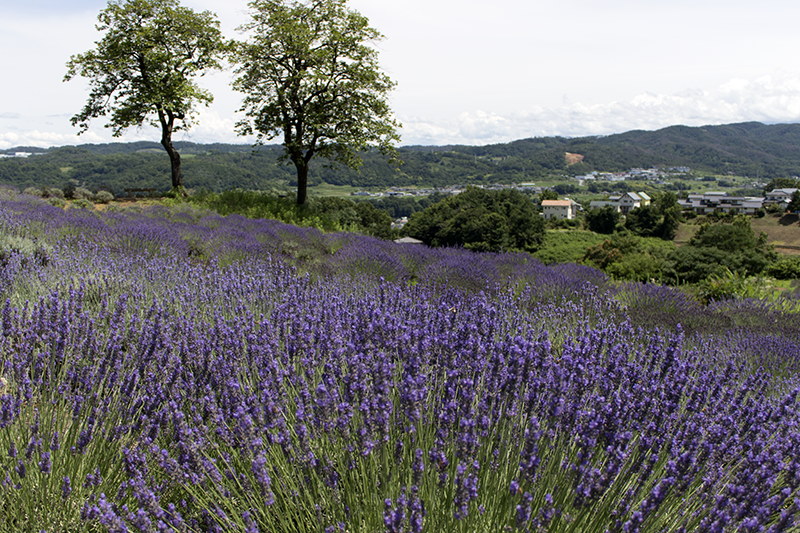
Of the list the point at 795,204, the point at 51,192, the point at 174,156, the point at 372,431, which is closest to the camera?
the point at 372,431

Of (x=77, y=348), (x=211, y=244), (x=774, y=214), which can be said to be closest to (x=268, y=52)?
(x=211, y=244)

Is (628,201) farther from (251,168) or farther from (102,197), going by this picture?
(102,197)

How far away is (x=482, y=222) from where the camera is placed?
3575cm

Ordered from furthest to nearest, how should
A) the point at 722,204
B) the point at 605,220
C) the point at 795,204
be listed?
the point at 722,204 < the point at 605,220 < the point at 795,204

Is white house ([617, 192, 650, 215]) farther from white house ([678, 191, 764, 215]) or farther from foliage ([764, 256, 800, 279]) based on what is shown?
foliage ([764, 256, 800, 279])

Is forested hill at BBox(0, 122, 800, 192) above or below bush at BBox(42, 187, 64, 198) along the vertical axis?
above

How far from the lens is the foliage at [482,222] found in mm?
35562

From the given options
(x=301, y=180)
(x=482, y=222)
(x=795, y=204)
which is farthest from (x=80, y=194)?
(x=795, y=204)

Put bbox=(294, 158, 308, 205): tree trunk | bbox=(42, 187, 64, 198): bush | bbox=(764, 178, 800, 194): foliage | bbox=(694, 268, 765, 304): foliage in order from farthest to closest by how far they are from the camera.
A: bbox=(764, 178, 800, 194): foliage < bbox=(294, 158, 308, 205): tree trunk < bbox=(42, 187, 64, 198): bush < bbox=(694, 268, 765, 304): foliage

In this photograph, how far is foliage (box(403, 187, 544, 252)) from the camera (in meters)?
35.6

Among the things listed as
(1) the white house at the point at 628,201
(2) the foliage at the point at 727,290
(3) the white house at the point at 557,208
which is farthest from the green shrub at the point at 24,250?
(1) the white house at the point at 628,201

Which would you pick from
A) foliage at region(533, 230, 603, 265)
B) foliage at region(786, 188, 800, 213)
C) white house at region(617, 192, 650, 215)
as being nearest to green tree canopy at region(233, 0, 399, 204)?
foliage at region(533, 230, 603, 265)

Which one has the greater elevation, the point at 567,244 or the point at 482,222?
the point at 482,222

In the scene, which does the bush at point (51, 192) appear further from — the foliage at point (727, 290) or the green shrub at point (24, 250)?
the foliage at point (727, 290)
